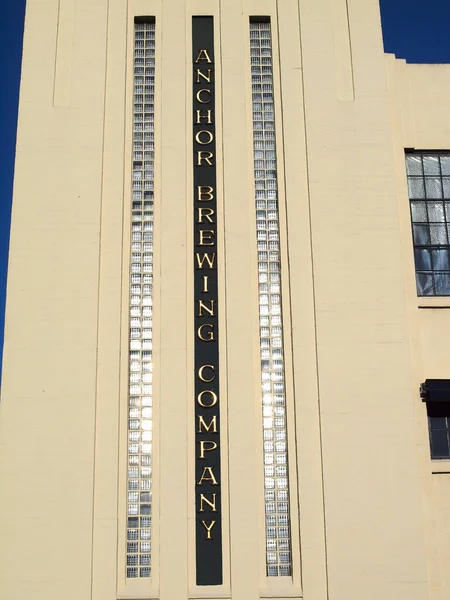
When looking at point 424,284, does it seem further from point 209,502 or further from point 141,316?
point 209,502

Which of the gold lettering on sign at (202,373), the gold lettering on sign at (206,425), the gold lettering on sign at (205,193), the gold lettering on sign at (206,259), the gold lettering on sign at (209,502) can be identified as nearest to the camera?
the gold lettering on sign at (209,502)

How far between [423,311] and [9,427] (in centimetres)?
913

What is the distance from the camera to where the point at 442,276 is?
18.3 meters

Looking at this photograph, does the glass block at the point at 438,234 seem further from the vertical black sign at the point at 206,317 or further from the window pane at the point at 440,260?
the vertical black sign at the point at 206,317

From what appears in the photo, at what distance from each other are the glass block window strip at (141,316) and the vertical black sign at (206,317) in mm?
979

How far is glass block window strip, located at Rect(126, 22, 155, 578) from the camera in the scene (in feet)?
51.3

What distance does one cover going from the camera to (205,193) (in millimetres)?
17594

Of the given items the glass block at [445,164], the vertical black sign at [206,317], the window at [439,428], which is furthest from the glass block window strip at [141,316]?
the glass block at [445,164]

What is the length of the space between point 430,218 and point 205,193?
5.35m

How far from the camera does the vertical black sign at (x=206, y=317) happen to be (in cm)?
1558

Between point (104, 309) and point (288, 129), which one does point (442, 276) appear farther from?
point (104, 309)

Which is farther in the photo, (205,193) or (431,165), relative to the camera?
(431,165)

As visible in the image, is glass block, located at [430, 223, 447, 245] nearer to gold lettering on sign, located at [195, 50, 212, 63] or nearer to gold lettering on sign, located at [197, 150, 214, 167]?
gold lettering on sign, located at [197, 150, 214, 167]

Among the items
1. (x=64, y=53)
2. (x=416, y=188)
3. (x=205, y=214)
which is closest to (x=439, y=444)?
(x=416, y=188)
